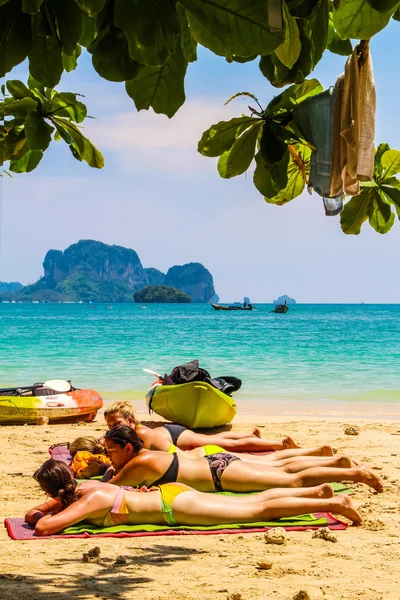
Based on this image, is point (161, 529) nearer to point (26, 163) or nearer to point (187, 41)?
point (26, 163)

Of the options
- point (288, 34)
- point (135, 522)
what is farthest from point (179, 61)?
point (135, 522)

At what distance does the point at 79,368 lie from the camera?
22.6m

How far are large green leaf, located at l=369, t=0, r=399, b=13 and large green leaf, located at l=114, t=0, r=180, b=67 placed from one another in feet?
1.12

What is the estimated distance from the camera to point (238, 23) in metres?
1.18

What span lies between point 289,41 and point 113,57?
33 centimetres

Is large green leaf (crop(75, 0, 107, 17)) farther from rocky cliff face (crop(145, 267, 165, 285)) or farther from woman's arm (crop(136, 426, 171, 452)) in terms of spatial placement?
rocky cliff face (crop(145, 267, 165, 285))

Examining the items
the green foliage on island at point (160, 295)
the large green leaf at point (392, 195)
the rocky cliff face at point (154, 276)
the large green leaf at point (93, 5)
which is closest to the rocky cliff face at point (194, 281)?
the rocky cliff face at point (154, 276)

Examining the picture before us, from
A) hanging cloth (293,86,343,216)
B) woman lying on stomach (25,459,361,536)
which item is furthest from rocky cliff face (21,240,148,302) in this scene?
hanging cloth (293,86,343,216)

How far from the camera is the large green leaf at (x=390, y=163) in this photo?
251 cm

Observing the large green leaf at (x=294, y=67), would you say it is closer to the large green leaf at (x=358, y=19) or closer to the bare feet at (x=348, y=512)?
the large green leaf at (x=358, y=19)

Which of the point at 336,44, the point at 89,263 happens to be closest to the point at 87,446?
the point at 336,44

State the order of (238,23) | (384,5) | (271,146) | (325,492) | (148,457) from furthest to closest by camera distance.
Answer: (148,457), (325,492), (271,146), (384,5), (238,23)

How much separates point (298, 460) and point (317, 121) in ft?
11.6

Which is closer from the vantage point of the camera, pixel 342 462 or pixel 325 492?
pixel 325 492
